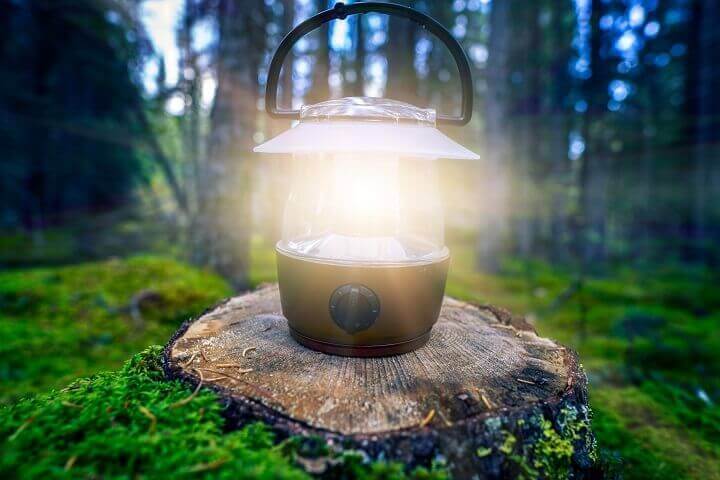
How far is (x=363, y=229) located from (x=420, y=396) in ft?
2.38

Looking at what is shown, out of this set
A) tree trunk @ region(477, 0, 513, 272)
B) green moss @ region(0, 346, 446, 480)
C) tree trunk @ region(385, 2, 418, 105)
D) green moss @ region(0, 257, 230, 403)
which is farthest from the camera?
tree trunk @ region(477, 0, 513, 272)

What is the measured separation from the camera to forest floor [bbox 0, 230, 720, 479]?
3.45 feet

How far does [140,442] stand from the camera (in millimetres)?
1031

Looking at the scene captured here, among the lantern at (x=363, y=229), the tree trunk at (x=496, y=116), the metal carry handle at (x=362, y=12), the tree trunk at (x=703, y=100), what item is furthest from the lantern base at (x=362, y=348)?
the tree trunk at (x=703, y=100)

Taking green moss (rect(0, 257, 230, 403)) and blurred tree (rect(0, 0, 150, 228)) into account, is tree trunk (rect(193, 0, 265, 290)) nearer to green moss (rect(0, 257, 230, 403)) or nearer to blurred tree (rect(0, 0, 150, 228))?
green moss (rect(0, 257, 230, 403))

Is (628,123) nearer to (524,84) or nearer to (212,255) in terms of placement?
(524,84)

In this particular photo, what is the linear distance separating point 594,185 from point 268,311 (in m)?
13.0

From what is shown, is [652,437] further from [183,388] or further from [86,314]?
[86,314]

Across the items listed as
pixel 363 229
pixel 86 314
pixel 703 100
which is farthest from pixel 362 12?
pixel 703 100

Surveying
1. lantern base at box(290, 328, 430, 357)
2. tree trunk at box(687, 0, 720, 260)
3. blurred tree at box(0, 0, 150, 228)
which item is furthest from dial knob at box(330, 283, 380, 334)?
tree trunk at box(687, 0, 720, 260)

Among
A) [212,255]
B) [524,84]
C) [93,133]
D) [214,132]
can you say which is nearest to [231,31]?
[214,132]

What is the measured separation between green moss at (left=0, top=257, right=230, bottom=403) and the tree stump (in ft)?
5.37

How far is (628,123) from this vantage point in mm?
9602

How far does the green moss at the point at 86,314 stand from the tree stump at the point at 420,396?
164 cm
